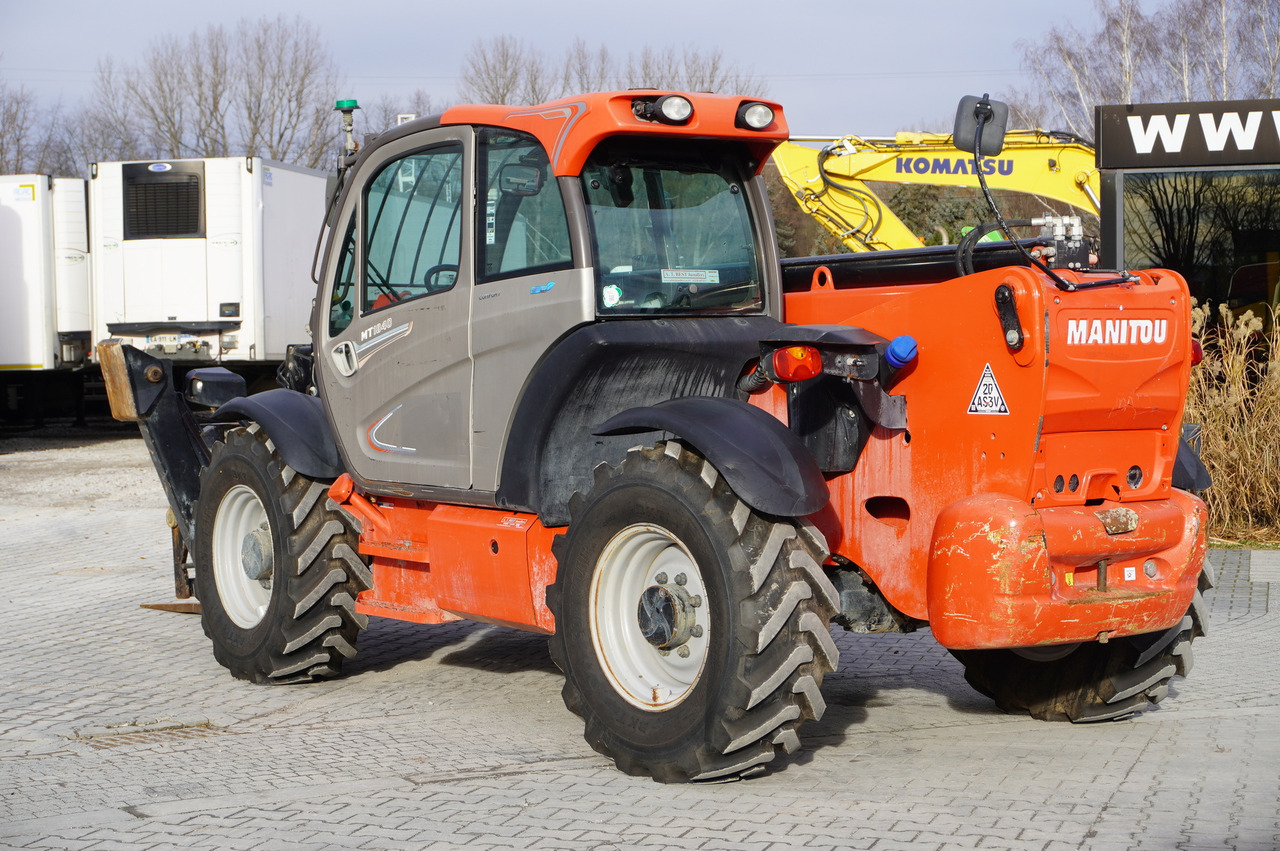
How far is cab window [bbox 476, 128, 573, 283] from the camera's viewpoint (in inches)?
221

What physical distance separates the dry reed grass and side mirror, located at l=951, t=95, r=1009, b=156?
692 cm

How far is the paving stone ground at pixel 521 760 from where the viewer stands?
446 cm

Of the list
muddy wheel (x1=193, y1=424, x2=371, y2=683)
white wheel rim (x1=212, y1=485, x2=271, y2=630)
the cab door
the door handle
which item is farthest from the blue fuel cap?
white wheel rim (x1=212, y1=485, x2=271, y2=630)

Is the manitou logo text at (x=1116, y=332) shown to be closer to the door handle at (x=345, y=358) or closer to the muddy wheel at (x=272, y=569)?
the door handle at (x=345, y=358)

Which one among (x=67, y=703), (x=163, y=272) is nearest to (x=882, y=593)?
(x=67, y=703)

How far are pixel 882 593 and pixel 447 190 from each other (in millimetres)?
2505

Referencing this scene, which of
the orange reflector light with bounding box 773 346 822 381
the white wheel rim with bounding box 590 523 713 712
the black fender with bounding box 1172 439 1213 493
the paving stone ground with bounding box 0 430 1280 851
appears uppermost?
the orange reflector light with bounding box 773 346 822 381

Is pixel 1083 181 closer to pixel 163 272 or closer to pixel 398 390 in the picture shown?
pixel 398 390

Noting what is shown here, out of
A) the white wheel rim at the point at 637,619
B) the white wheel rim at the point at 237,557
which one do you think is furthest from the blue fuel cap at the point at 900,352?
the white wheel rim at the point at 237,557

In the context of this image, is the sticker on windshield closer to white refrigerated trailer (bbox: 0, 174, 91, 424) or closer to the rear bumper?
the rear bumper

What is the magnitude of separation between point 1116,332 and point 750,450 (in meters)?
1.27

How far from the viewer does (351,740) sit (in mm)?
5758

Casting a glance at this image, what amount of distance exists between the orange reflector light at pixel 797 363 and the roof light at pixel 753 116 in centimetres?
131

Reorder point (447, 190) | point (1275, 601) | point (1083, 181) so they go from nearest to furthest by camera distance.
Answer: point (447, 190), point (1275, 601), point (1083, 181)
